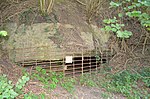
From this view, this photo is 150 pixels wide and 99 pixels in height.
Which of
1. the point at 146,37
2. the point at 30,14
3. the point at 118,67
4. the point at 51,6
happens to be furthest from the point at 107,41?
the point at 30,14

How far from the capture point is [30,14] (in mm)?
4438

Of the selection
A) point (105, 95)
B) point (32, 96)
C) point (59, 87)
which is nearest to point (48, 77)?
point (59, 87)

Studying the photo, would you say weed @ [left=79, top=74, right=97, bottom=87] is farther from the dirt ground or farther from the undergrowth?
the undergrowth

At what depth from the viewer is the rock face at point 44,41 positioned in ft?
13.0

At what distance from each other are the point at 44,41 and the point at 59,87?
1061mm

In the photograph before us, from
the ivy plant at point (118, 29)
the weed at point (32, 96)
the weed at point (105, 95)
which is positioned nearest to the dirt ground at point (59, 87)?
the weed at point (105, 95)

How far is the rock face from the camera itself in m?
3.97

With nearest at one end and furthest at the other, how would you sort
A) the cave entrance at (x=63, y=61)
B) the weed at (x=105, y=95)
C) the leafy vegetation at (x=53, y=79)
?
1. the leafy vegetation at (x=53, y=79)
2. the weed at (x=105, y=95)
3. the cave entrance at (x=63, y=61)

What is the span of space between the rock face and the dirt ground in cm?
18

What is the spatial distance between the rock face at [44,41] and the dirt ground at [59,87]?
0.58 ft

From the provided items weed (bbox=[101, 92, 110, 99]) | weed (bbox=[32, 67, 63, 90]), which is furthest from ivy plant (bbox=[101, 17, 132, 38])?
weed (bbox=[32, 67, 63, 90])

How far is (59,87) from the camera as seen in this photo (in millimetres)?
3646

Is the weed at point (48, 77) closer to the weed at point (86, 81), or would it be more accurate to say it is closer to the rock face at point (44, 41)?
the rock face at point (44, 41)

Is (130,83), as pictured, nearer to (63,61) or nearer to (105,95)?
(105,95)
